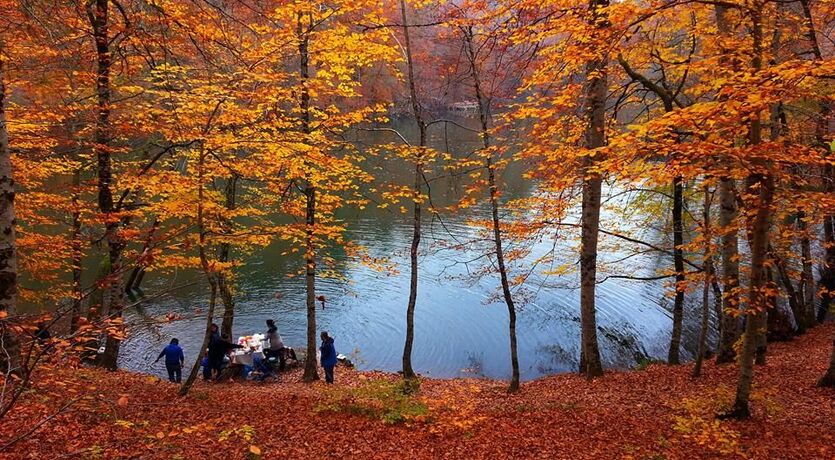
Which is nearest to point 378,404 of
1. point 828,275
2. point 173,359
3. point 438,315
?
point 173,359

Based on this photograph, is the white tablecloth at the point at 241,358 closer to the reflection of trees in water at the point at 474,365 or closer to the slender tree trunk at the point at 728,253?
the reflection of trees in water at the point at 474,365

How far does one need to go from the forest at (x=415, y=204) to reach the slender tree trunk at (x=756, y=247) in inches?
1.8

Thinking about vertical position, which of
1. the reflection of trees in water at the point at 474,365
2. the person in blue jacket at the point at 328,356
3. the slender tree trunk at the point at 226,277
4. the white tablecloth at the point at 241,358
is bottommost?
the reflection of trees in water at the point at 474,365

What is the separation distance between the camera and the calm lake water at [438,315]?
18.3 m

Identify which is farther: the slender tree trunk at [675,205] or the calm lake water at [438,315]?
the calm lake water at [438,315]

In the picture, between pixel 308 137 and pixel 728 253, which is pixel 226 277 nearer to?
pixel 308 137

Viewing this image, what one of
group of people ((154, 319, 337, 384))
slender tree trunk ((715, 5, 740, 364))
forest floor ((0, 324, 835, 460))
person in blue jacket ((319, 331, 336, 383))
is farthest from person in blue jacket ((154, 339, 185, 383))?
Answer: slender tree trunk ((715, 5, 740, 364))

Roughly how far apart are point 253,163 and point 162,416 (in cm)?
594

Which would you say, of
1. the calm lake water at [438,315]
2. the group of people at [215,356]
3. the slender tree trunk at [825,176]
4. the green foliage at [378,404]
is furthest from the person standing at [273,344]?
the slender tree trunk at [825,176]

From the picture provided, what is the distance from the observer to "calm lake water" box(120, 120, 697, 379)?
18281 mm

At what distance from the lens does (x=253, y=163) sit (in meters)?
11.9

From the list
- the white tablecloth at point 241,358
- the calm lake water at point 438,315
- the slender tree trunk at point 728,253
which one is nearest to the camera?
the slender tree trunk at point 728,253

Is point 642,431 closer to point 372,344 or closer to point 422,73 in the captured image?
point 422,73

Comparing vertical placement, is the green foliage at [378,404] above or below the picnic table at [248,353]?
above
